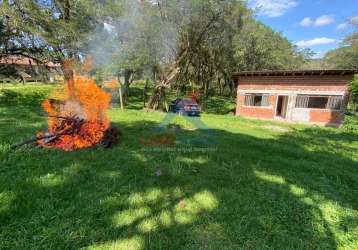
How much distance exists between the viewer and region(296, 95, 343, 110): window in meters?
16.2

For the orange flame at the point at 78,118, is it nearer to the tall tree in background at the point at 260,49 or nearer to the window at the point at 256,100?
the window at the point at 256,100

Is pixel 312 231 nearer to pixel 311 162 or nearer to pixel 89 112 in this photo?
pixel 311 162

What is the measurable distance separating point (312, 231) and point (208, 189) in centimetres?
176

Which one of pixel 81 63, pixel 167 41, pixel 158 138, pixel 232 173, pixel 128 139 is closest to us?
pixel 232 173

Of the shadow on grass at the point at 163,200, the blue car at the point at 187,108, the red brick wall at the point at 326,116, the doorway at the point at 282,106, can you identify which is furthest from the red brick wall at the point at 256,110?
the shadow on grass at the point at 163,200

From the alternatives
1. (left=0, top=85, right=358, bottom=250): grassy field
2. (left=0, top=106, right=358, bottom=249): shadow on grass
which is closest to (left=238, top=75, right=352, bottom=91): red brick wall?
(left=0, top=85, right=358, bottom=250): grassy field

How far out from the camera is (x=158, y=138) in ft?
26.6

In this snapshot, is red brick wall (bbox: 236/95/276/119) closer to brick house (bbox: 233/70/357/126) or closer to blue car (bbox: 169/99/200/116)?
brick house (bbox: 233/70/357/126)

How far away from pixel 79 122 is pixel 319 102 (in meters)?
18.8

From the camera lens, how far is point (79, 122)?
6254 mm

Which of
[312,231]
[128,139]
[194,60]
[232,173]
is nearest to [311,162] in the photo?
[232,173]

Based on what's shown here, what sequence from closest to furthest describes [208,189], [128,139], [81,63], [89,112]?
[208,189]
[89,112]
[128,139]
[81,63]

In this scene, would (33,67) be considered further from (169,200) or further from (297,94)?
(297,94)

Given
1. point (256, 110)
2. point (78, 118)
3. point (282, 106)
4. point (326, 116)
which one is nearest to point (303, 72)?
point (326, 116)
